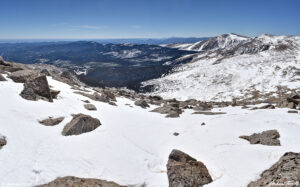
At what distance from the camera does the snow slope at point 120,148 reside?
25.7 ft

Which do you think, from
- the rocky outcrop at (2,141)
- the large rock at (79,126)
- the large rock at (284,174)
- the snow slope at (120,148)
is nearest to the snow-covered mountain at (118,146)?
the snow slope at (120,148)

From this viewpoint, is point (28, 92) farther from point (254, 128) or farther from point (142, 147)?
point (254, 128)

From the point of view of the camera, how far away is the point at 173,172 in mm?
8555

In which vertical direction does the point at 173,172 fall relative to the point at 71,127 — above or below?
below

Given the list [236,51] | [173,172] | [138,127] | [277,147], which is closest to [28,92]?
[138,127]

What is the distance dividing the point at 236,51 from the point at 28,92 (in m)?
171

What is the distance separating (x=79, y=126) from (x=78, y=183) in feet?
15.4

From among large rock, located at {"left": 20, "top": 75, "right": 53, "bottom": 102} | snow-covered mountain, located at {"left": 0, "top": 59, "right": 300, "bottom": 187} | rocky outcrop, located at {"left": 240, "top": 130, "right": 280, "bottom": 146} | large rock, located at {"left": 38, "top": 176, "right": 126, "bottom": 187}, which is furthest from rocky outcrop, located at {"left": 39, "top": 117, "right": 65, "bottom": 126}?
rocky outcrop, located at {"left": 240, "top": 130, "right": 280, "bottom": 146}

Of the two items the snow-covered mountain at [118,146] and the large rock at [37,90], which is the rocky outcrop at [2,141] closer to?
the snow-covered mountain at [118,146]

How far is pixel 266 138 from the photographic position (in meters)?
10.8

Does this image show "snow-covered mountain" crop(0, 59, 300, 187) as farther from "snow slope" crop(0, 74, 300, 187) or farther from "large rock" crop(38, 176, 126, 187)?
"large rock" crop(38, 176, 126, 187)

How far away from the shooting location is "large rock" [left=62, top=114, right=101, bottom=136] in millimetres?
10828

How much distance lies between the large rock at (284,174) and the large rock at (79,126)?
9519 mm

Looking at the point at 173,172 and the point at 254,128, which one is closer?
the point at 173,172
